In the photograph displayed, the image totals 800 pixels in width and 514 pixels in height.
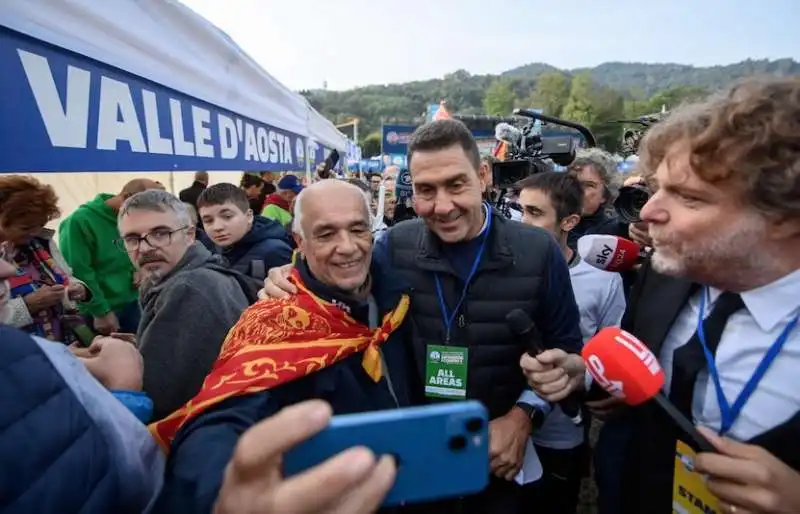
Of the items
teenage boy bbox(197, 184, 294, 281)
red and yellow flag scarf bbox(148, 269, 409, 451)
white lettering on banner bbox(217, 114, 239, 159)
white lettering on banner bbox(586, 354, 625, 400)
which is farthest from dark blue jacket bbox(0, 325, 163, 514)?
teenage boy bbox(197, 184, 294, 281)

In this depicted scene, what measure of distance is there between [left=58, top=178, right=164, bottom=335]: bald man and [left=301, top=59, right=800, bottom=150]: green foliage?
3.89 metres

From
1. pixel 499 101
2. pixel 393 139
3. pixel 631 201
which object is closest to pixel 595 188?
pixel 631 201

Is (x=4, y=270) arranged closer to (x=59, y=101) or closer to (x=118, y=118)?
(x=59, y=101)

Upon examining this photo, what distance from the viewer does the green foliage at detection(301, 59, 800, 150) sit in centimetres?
5112

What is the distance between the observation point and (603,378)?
4.06 ft

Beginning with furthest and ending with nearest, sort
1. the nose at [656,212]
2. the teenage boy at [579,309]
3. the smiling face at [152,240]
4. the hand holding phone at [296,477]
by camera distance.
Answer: the smiling face at [152,240] → the teenage boy at [579,309] → the nose at [656,212] → the hand holding phone at [296,477]

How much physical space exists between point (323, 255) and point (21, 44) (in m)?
1.02

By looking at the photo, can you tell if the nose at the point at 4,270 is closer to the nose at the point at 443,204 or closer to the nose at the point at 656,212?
the nose at the point at 443,204

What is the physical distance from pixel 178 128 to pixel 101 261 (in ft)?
6.88

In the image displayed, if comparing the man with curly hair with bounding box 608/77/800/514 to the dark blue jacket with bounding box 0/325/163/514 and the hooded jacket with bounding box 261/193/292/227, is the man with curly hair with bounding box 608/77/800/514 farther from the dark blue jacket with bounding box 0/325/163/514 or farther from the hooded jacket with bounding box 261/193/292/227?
the hooded jacket with bounding box 261/193/292/227

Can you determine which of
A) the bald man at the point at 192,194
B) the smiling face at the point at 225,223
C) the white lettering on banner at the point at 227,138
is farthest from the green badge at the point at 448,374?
the bald man at the point at 192,194

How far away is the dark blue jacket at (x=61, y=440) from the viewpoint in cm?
69

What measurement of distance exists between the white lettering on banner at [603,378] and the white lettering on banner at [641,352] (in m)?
0.09

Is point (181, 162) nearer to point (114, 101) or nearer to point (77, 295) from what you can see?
point (114, 101)
